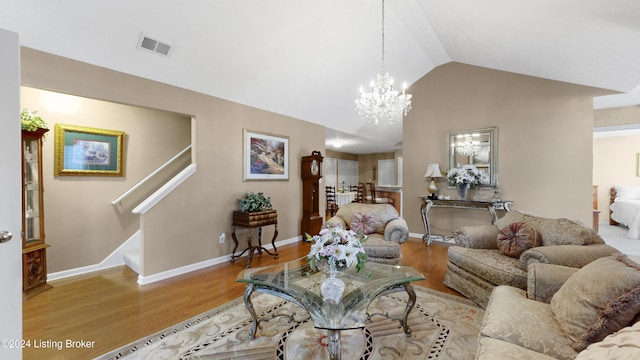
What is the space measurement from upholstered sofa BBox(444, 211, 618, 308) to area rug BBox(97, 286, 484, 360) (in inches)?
10.9

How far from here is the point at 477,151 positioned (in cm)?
509

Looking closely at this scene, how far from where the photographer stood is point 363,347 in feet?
6.54

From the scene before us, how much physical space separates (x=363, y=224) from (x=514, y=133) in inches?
129

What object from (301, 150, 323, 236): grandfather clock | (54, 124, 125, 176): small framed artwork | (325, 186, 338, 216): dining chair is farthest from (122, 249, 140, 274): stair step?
(325, 186, 338, 216): dining chair

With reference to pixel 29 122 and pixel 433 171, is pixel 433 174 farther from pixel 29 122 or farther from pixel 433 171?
pixel 29 122

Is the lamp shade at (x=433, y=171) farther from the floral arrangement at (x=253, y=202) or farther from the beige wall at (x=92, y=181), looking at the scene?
the beige wall at (x=92, y=181)

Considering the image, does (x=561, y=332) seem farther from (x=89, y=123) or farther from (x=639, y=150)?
(x=639, y=150)

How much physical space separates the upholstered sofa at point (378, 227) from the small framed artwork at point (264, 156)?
57.0 inches

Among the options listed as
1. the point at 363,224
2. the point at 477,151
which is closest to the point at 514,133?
the point at 477,151

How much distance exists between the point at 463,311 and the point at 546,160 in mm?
3544

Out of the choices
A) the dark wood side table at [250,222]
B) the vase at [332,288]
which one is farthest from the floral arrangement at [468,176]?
the vase at [332,288]

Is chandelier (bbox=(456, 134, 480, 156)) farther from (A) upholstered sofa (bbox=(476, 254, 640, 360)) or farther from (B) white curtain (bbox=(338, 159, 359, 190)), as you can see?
(B) white curtain (bbox=(338, 159, 359, 190))

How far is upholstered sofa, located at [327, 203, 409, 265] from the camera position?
10.6ft

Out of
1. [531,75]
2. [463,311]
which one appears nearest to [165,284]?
[463,311]
